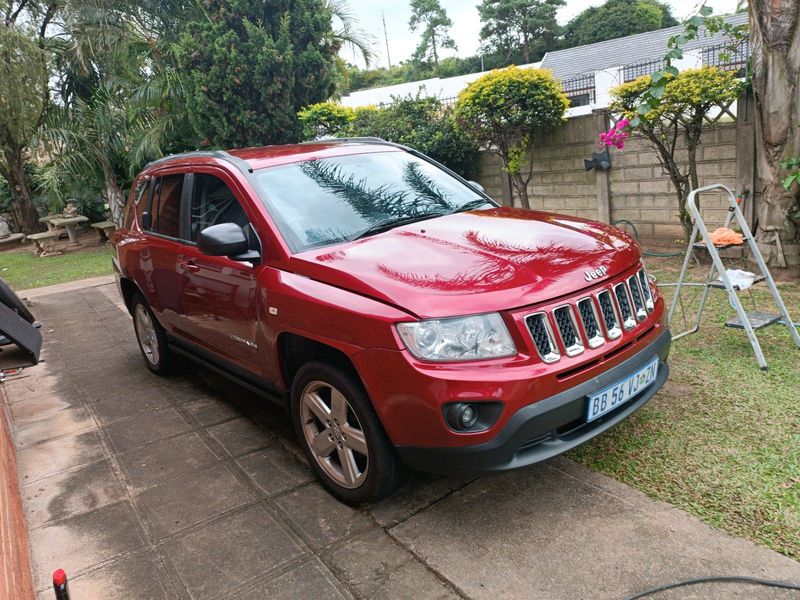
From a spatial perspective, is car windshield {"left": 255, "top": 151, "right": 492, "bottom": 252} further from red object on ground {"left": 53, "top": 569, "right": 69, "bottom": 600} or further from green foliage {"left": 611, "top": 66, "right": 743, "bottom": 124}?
green foliage {"left": 611, "top": 66, "right": 743, "bottom": 124}

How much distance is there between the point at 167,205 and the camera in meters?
4.48

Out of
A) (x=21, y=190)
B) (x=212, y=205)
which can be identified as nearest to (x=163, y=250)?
(x=212, y=205)

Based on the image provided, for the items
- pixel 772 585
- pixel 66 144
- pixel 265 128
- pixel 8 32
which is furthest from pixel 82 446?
pixel 8 32

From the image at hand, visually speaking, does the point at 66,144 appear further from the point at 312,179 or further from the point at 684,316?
the point at 684,316

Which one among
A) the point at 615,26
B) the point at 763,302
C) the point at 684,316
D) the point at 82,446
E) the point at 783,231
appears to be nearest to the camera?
the point at 82,446

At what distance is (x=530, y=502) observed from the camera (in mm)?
2879

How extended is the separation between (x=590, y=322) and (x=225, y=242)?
1.84 meters

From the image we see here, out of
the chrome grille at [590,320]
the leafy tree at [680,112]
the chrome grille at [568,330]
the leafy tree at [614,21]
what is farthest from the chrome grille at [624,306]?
the leafy tree at [614,21]

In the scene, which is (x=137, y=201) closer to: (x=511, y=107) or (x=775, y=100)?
(x=511, y=107)

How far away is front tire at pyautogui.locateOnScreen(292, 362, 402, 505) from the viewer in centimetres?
271

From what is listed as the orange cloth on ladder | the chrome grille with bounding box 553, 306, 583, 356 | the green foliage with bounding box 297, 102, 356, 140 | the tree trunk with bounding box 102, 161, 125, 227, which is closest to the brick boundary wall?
the chrome grille with bounding box 553, 306, 583, 356

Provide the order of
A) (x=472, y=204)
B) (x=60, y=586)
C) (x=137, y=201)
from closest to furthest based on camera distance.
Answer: (x=60, y=586), (x=472, y=204), (x=137, y=201)

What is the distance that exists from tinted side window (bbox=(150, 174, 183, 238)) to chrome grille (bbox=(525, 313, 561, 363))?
276 cm

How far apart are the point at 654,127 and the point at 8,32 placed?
15478 mm
